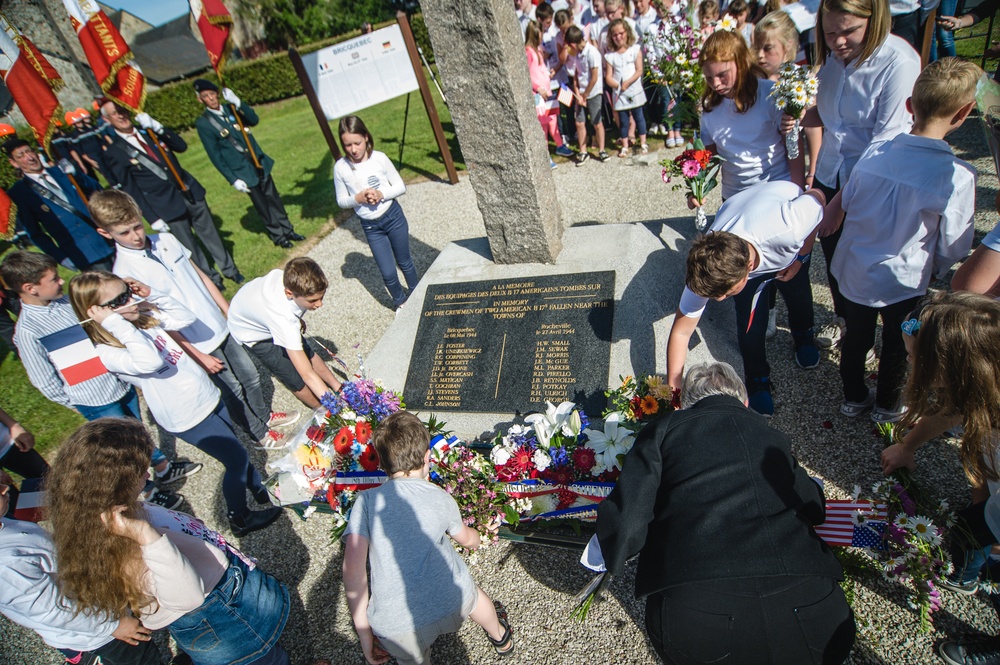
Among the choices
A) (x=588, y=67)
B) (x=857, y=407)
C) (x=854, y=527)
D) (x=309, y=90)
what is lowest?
(x=857, y=407)

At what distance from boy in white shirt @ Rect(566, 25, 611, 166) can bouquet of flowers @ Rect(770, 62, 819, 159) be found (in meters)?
4.77

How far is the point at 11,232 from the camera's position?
5.89 meters

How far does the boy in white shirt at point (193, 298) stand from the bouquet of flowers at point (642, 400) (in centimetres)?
305

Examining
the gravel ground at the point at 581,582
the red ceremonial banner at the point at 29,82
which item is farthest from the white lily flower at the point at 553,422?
the red ceremonial banner at the point at 29,82

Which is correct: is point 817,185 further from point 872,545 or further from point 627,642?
point 627,642

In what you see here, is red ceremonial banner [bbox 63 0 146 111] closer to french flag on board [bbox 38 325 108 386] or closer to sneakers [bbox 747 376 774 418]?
french flag on board [bbox 38 325 108 386]

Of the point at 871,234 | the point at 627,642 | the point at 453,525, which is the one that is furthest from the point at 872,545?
the point at 453,525

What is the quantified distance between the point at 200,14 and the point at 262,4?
27.8 metres

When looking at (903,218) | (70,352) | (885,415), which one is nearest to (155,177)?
(70,352)

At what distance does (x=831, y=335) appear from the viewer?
13.7ft

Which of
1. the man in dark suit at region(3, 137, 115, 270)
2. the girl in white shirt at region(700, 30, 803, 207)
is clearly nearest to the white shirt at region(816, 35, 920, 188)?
the girl in white shirt at region(700, 30, 803, 207)

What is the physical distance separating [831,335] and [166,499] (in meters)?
5.72

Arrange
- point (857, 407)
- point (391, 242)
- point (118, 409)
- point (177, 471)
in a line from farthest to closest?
point (391, 242)
point (177, 471)
point (118, 409)
point (857, 407)

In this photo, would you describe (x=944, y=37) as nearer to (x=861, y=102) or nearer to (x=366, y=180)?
(x=861, y=102)
